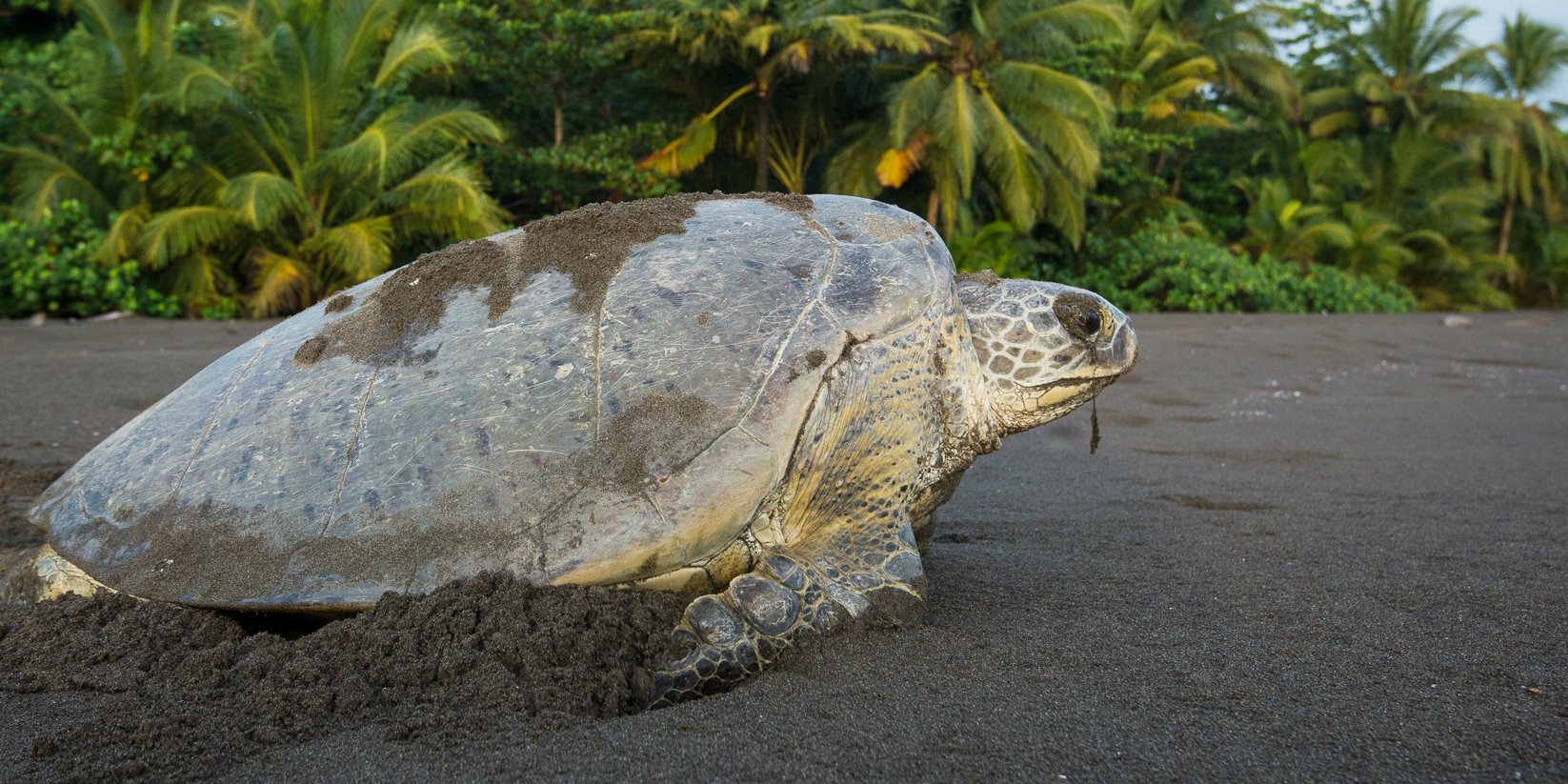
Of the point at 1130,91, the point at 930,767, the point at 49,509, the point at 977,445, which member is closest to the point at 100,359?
the point at 49,509

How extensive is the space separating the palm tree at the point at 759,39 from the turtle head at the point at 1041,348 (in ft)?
34.2

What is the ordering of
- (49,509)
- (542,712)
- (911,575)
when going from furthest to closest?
(49,509), (911,575), (542,712)

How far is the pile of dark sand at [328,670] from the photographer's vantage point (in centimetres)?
162

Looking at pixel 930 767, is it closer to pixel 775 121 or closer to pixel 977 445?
pixel 977 445

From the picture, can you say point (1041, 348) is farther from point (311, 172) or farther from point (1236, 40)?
point (1236, 40)

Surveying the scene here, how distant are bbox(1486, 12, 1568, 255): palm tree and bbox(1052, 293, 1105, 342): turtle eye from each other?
2862 centimetres

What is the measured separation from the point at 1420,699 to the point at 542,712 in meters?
1.47

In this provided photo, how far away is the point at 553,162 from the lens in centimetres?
1240

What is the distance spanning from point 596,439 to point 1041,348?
1128mm

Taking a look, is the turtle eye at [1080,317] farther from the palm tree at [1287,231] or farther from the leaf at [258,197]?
the palm tree at [1287,231]

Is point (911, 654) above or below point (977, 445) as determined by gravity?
below

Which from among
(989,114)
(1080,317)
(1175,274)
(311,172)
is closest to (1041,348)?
(1080,317)

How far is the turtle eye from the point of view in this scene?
2576 mm

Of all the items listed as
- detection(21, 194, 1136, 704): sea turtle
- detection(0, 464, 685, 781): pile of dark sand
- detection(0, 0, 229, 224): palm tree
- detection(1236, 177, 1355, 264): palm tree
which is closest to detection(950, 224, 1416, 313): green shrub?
detection(1236, 177, 1355, 264): palm tree
